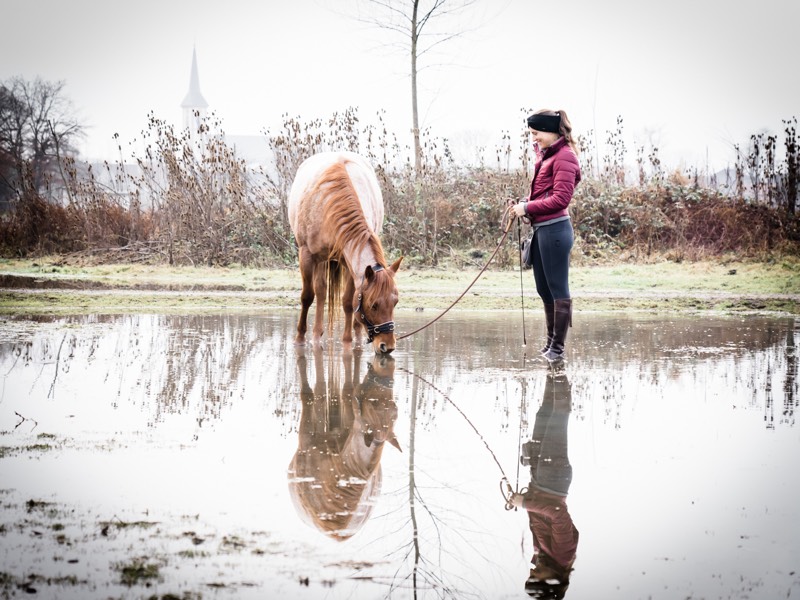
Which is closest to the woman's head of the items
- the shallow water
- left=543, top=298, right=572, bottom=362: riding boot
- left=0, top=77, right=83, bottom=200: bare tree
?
left=543, top=298, right=572, bottom=362: riding boot

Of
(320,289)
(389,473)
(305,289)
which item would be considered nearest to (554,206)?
(320,289)

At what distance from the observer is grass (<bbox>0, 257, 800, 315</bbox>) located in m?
11.8

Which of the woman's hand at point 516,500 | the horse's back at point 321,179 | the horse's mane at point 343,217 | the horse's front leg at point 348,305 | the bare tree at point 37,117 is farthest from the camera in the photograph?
the bare tree at point 37,117

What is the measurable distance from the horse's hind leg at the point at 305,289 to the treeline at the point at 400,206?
900cm

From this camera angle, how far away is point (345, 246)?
7.54 meters

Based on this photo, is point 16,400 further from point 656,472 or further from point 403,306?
point 403,306

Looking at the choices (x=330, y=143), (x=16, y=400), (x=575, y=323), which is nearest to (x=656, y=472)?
(x=16, y=400)

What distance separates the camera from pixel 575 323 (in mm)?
10016

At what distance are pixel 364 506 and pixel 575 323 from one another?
7023mm

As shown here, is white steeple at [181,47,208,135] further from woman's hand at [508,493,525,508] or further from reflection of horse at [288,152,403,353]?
woman's hand at [508,493,525,508]

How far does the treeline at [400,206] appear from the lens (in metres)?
17.6

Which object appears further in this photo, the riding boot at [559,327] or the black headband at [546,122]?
the riding boot at [559,327]

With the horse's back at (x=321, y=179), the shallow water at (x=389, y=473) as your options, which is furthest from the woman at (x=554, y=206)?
the horse's back at (x=321, y=179)

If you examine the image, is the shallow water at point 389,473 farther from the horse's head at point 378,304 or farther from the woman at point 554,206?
the woman at point 554,206
